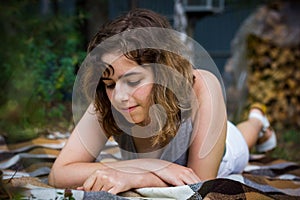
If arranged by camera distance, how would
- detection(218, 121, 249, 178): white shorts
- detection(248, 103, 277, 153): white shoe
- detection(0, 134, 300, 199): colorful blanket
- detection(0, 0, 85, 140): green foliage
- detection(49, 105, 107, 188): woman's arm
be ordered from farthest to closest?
detection(0, 0, 85, 140): green foliage
detection(248, 103, 277, 153): white shoe
detection(218, 121, 249, 178): white shorts
detection(49, 105, 107, 188): woman's arm
detection(0, 134, 300, 199): colorful blanket

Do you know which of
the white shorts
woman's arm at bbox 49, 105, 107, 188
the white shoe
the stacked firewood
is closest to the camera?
woman's arm at bbox 49, 105, 107, 188

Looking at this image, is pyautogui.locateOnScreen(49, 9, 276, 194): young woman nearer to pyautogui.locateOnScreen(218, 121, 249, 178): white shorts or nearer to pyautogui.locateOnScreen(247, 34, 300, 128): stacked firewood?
pyautogui.locateOnScreen(218, 121, 249, 178): white shorts

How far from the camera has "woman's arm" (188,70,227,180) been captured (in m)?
1.77

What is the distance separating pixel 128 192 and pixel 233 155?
0.86 m

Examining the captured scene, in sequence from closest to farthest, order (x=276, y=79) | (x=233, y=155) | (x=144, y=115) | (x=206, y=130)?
(x=144, y=115) → (x=206, y=130) → (x=233, y=155) → (x=276, y=79)

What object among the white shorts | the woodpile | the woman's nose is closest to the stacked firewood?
the woodpile

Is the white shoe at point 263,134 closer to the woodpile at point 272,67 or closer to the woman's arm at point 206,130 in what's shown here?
the woman's arm at point 206,130

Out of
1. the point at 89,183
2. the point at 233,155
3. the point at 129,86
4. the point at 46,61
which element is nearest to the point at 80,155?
the point at 89,183

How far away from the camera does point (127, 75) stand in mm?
1591

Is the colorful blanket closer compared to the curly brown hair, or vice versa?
the colorful blanket

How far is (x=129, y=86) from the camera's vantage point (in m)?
1.60

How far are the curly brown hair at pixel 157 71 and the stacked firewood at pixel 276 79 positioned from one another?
139 inches

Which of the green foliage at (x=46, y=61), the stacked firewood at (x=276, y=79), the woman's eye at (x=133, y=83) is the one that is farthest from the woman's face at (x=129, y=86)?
the stacked firewood at (x=276, y=79)

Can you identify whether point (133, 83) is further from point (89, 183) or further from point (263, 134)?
point (263, 134)
